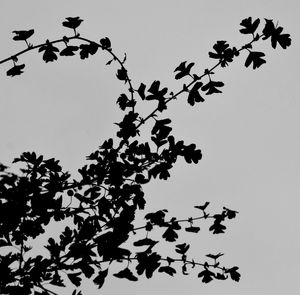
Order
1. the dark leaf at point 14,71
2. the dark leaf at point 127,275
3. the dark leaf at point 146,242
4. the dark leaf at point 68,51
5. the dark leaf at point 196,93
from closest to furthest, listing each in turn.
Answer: the dark leaf at point 127,275, the dark leaf at point 146,242, the dark leaf at point 14,71, the dark leaf at point 68,51, the dark leaf at point 196,93

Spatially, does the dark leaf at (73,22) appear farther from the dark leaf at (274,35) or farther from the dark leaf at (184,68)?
the dark leaf at (274,35)

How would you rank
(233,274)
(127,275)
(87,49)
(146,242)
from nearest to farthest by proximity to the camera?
(127,275) → (146,242) → (233,274) → (87,49)

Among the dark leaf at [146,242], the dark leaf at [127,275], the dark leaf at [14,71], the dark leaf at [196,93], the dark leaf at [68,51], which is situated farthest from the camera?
the dark leaf at [196,93]

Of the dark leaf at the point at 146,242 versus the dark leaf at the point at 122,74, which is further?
the dark leaf at the point at 122,74

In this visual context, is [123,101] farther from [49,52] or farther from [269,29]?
[269,29]

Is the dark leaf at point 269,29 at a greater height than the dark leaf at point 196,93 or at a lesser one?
greater

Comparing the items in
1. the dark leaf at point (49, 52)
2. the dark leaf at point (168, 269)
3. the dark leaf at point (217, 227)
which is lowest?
the dark leaf at point (168, 269)

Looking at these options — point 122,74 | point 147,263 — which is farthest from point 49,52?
point 147,263

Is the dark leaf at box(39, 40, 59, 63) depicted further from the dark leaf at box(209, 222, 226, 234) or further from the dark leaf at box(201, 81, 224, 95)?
the dark leaf at box(209, 222, 226, 234)

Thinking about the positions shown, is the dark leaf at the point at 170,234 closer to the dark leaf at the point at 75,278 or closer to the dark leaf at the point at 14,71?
the dark leaf at the point at 75,278

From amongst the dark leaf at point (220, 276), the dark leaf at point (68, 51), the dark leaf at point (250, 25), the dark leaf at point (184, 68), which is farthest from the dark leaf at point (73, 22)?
the dark leaf at point (220, 276)

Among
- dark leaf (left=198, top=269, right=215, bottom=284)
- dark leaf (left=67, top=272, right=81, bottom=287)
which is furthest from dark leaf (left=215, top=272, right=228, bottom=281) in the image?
dark leaf (left=67, top=272, right=81, bottom=287)

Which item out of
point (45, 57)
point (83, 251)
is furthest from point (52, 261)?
point (45, 57)

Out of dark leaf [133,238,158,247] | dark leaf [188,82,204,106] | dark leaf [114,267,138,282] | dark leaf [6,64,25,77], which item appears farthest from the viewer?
dark leaf [188,82,204,106]
